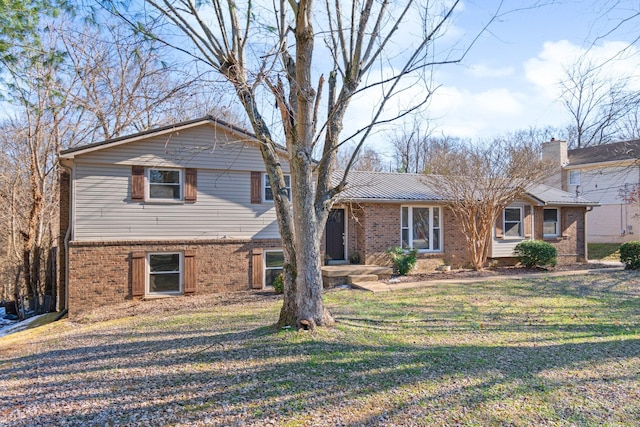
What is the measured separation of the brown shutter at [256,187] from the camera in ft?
42.2

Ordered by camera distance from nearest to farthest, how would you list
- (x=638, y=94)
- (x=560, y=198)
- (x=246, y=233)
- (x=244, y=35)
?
(x=638, y=94) → (x=244, y=35) → (x=246, y=233) → (x=560, y=198)

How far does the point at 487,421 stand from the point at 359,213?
35.6 ft

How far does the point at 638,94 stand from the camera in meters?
6.37

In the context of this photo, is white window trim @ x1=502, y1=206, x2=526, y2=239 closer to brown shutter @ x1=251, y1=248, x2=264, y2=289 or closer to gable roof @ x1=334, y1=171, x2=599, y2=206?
gable roof @ x1=334, y1=171, x2=599, y2=206

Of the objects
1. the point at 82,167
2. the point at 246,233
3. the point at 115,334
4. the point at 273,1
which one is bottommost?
the point at 115,334

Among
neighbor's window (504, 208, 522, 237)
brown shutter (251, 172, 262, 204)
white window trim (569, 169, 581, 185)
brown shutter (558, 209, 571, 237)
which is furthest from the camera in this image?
white window trim (569, 169, 581, 185)

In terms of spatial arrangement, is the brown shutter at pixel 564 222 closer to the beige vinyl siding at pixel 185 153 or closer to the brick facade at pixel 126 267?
the beige vinyl siding at pixel 185 153

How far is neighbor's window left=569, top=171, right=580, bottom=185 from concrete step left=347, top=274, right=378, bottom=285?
20.8m

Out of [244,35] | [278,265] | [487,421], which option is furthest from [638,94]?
[278,265]

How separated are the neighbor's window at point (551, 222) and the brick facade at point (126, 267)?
39.4ft

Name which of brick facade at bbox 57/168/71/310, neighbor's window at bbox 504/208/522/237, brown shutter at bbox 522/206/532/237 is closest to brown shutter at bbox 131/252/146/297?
brick facade at bbox 57/168/71/310

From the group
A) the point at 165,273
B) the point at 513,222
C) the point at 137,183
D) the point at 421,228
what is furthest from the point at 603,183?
the point at 137,183

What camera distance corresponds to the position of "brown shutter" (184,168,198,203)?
39.9 feet

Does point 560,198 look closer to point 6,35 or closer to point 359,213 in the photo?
point 359,213
